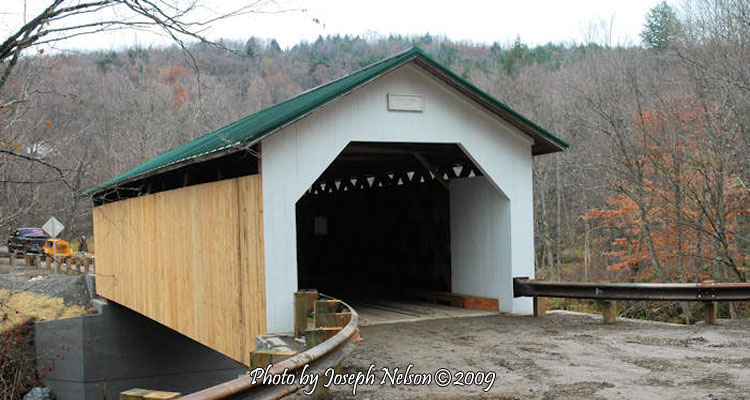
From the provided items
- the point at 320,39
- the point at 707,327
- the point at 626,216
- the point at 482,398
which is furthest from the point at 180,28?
the point at 320,39

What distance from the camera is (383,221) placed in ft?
47.2

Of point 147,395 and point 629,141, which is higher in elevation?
Result: point 629,141

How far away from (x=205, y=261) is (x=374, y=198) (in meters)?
5.45

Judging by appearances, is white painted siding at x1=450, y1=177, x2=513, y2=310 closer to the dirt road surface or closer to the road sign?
the dirt road surface

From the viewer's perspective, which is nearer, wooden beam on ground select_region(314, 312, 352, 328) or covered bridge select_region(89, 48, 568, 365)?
wooden beam on ground select_region(314, 312, 352, 328)

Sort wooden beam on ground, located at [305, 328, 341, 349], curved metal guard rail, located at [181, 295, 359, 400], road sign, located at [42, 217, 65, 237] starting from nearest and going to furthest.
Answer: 1. curved metal guard rail, located at [181, 295, 359, 400]
2. wooden beam on ground, located at [305, 328, 341, 349]
3. road sign, located at [42, 217, 65, 237]

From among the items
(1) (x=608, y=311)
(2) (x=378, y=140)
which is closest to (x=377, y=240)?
(2) (x=378, y=140)

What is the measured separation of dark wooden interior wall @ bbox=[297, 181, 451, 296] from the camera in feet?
40.1

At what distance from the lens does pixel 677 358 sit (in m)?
6.76

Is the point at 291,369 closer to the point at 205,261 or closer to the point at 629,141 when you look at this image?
the point at 205,261

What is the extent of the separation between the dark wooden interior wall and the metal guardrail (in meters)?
2.28

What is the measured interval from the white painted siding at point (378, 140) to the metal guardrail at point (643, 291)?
0.60 meters

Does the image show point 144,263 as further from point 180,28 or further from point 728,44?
point 728,44

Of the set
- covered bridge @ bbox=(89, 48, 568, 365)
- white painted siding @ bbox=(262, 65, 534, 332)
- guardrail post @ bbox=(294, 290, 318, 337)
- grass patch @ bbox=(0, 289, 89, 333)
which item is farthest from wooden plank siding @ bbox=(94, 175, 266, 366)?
grass patch @ bbox=(0, 289, 89, 333)
